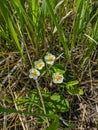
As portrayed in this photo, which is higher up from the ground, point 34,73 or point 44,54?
point 44,54

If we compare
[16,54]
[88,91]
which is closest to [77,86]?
[88,91]

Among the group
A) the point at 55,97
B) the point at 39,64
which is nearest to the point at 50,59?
the point at 39,64

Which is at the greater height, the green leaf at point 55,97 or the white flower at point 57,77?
the white flower at point 57,77

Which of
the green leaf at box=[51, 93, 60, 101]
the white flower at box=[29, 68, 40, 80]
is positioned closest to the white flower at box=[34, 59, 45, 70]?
the white flower at box=[29, 68, 40, 80]

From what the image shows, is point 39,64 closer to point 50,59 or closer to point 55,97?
point 50,59

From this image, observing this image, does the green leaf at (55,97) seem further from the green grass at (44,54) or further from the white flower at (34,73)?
the white flower at (34,73)

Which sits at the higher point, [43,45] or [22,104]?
[43,45]

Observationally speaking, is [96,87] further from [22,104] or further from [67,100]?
[22,104]

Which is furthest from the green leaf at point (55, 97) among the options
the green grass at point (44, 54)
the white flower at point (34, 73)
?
the white flower at point (34, 73)
